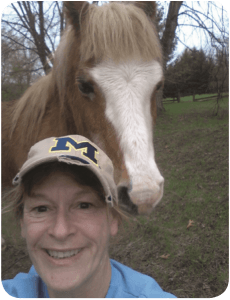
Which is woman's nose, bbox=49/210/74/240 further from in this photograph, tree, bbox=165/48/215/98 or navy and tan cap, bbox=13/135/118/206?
tree, bbox=165/48/215/98

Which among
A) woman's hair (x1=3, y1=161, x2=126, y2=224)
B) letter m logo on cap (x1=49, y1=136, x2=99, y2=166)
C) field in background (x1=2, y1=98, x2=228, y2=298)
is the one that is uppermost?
letter m logo on cap (x1=49, y1=136, x2=99, y2=166)

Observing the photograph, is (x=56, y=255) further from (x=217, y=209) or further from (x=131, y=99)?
(x=217, y=209)

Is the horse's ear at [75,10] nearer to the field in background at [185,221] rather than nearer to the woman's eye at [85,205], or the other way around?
the field in background at [185,221]

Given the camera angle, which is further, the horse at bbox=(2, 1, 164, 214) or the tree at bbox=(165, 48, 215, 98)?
the tree at bbox=(165, 48, 215, 98)

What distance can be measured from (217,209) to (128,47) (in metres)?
1.17

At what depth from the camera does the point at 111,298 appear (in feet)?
1.77

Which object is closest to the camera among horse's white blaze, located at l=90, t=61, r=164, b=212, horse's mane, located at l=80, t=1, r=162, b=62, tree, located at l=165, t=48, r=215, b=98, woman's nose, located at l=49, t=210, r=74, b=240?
woman's nose, located at l=49, t=210, r=74, b=240

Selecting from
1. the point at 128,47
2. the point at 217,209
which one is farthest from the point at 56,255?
the point at 217,209

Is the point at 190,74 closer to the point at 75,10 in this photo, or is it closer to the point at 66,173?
the point at 75,10

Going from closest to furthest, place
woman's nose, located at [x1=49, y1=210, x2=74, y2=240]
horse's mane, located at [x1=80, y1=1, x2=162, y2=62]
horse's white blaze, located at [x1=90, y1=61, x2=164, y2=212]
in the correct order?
woman's nose, located at [x1=49, y1=210, x2=74, y2=240]
horse's white blaze, located at [x1=90, y1=61, x2=164, y2=212]
horse's mane, located at [x1=80, y1=1, x2=162, y2=62]

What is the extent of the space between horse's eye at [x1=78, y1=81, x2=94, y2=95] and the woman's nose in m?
0.56

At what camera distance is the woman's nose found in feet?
1.47

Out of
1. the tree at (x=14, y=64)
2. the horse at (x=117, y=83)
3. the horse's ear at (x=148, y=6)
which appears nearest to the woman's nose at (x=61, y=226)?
the horse at (x=117, y=83)

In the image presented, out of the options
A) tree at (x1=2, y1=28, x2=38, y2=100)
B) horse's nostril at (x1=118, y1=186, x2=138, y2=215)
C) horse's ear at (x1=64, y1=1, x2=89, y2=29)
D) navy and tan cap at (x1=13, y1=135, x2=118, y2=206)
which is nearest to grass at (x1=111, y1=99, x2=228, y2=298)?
horse's nostril at (x1=118, y1=186, x2=138, y2=215)
